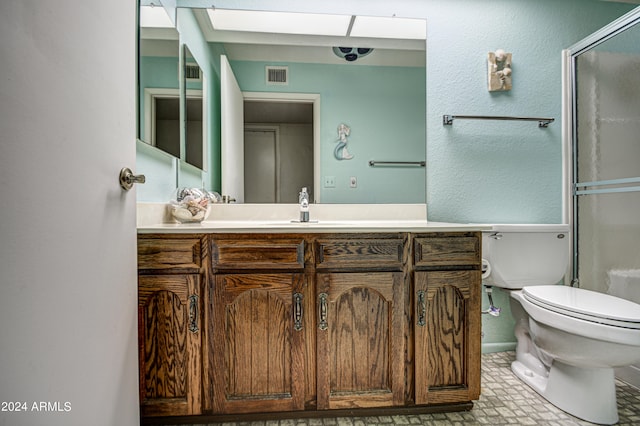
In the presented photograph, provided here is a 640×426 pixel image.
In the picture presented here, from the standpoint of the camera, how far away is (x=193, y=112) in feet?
5.71

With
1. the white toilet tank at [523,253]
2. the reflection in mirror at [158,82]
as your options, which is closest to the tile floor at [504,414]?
the white toilet tank at [523,253]

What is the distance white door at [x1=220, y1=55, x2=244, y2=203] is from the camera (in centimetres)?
184

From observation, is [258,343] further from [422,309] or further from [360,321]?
[422,309]

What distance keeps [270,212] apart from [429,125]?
43.5 inches

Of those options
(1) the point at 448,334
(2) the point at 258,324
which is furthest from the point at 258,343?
(1) the point at 448,334

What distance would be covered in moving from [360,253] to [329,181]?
0.68m

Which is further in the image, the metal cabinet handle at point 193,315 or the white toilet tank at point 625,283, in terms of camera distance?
the white toilet tank at point 625,283

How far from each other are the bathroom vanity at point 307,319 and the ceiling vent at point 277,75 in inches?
39.4

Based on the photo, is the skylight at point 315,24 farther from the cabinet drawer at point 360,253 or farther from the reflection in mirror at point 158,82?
the cabinet drawer at point 360,253

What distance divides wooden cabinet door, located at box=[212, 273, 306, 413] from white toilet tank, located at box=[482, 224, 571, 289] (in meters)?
1.13

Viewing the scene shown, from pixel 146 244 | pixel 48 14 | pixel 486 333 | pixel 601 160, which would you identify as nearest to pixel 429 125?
pixel 601 160

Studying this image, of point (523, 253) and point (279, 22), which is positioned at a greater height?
point (279, 22)

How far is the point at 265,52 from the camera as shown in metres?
1.88

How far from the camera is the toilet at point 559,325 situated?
125 cm
